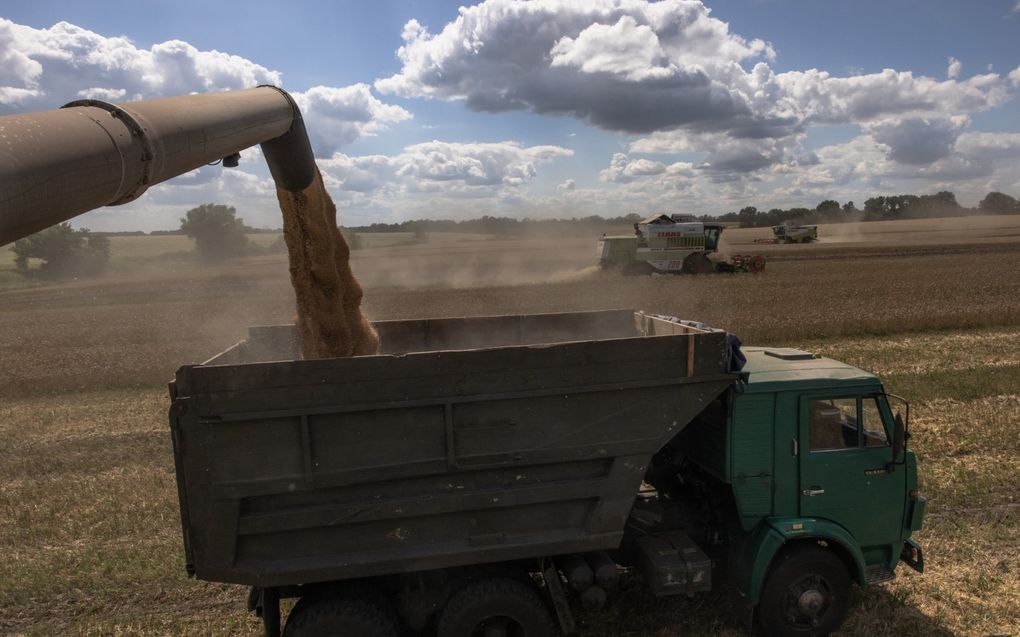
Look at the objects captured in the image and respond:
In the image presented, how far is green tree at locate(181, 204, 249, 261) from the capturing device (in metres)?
79.5

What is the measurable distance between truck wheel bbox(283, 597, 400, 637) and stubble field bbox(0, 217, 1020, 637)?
1.42m

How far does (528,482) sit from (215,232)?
85.1 metres

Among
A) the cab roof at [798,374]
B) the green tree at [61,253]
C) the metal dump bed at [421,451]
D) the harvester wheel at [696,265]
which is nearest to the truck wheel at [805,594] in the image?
the cab roof at [798,374]

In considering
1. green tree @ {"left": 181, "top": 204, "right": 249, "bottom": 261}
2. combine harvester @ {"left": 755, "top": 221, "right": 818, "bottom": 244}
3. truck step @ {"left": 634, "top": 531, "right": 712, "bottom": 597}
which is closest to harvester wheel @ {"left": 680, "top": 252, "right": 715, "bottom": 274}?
combine harvester @ {"left": 755, "top": 221, "right": 818, "bottom": 244}

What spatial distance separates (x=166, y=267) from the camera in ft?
245

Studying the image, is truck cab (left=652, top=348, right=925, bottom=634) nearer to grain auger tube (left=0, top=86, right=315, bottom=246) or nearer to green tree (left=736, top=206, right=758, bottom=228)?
grain auger tube (left=0, top=86, right=315, bottom=246)

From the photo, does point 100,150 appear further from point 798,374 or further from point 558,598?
point 798,374

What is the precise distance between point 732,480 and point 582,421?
4.71 feet

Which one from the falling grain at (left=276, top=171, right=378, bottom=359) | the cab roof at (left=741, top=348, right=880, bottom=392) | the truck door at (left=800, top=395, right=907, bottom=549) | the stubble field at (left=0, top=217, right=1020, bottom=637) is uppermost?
the falling grain at (left=276, top=171, right=378, bottom=359)

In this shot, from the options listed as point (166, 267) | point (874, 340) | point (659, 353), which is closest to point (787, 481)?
point (659, 353)

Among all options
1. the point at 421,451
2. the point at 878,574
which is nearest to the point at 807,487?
the point at 878,574

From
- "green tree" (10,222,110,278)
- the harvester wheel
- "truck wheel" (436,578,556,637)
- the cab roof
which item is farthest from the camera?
"green tree" (10,222,110,278)

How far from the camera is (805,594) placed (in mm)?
5227

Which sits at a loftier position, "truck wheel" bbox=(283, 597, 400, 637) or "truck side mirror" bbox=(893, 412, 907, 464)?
"truck side mirror" bbox=(893, 412, 907, 464)
